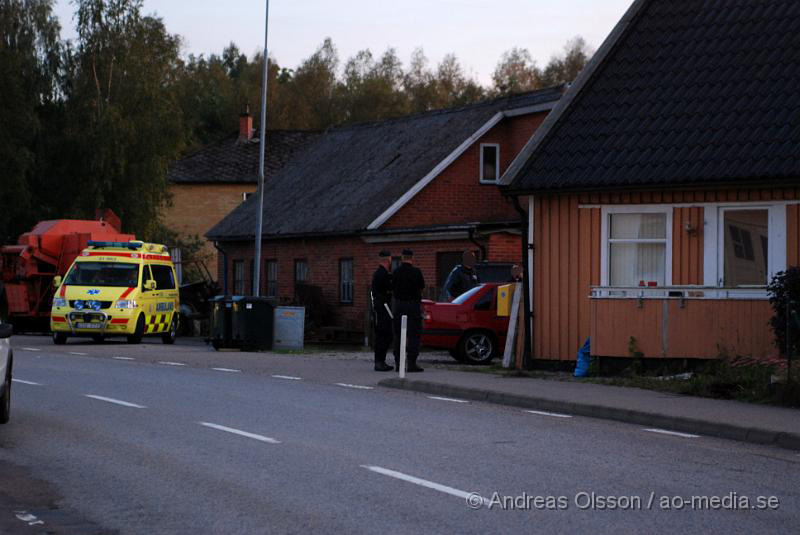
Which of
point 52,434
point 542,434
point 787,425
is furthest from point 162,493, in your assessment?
point 787,425

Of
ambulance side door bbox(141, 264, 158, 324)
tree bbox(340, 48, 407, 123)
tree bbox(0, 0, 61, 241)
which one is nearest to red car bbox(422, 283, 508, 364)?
ambulance side door bbox(141, 264, 158, 324)

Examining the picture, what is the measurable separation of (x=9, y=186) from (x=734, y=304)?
136ft

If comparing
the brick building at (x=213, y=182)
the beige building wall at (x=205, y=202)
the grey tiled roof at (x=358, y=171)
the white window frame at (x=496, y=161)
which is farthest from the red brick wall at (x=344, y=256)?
the beige building wall at (x=205, y=202)

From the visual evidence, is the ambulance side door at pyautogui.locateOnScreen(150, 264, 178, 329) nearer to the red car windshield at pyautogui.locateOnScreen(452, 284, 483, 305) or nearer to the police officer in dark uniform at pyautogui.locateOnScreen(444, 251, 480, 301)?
the police officer in dark uniform at pyautogui.locateOnScreen(444, 251, 480, 301)

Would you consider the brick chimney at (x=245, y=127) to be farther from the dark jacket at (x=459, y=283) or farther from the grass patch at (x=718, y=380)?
the grass patch at (x=718, y=380)

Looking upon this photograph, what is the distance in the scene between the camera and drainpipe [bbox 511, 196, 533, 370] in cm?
2270


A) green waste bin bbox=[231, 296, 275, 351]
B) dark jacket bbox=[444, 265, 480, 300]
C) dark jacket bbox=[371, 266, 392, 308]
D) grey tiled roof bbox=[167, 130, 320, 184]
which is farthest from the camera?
grey tiled roof bbox=[167, 130, 320, 184]

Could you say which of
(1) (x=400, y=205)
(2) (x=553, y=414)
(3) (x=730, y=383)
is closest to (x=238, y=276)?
(1) (x=400, y=205)

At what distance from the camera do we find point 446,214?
1511 inches

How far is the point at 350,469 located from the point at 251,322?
62.8 ft

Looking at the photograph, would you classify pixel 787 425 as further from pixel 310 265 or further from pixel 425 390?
pixel 310 265

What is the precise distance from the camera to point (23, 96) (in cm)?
5666

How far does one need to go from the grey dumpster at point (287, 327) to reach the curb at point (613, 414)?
1099cm

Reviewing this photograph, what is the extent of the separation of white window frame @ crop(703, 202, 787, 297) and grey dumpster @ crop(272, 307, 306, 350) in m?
11.8
